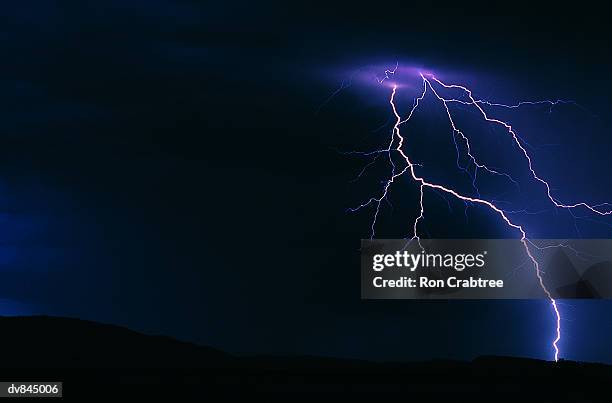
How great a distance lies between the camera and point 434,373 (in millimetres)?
8938

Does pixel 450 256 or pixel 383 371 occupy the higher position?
pixel 450 256

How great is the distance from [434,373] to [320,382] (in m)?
1.30

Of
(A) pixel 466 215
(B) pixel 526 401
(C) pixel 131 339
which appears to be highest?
(A) pixel 466 215

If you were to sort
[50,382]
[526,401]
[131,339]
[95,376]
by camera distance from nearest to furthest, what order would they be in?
[526,401] → [50,382] → [95,376] → [131,339]

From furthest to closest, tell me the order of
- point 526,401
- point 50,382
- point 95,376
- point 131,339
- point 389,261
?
point 131,339 → point 389,261 → point 95,376 → point 50,382 → point 526,401

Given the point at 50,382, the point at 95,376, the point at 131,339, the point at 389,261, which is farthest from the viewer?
the point at 131,339

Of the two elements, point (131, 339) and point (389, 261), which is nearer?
point (389, 261)

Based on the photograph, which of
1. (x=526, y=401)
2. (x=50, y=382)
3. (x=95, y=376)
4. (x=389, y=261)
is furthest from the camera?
(x=389, y=261)

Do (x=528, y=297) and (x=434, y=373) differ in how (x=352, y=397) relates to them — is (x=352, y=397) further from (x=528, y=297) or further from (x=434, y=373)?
(x=528, y=297)

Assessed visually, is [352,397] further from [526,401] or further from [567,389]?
[567,389]

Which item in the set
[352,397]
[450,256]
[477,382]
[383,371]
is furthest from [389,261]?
[352,397]

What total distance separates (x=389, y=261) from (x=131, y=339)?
3.91 m

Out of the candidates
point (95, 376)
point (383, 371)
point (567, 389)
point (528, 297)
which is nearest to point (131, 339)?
point (95, 376)

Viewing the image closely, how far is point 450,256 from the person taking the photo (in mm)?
10406
